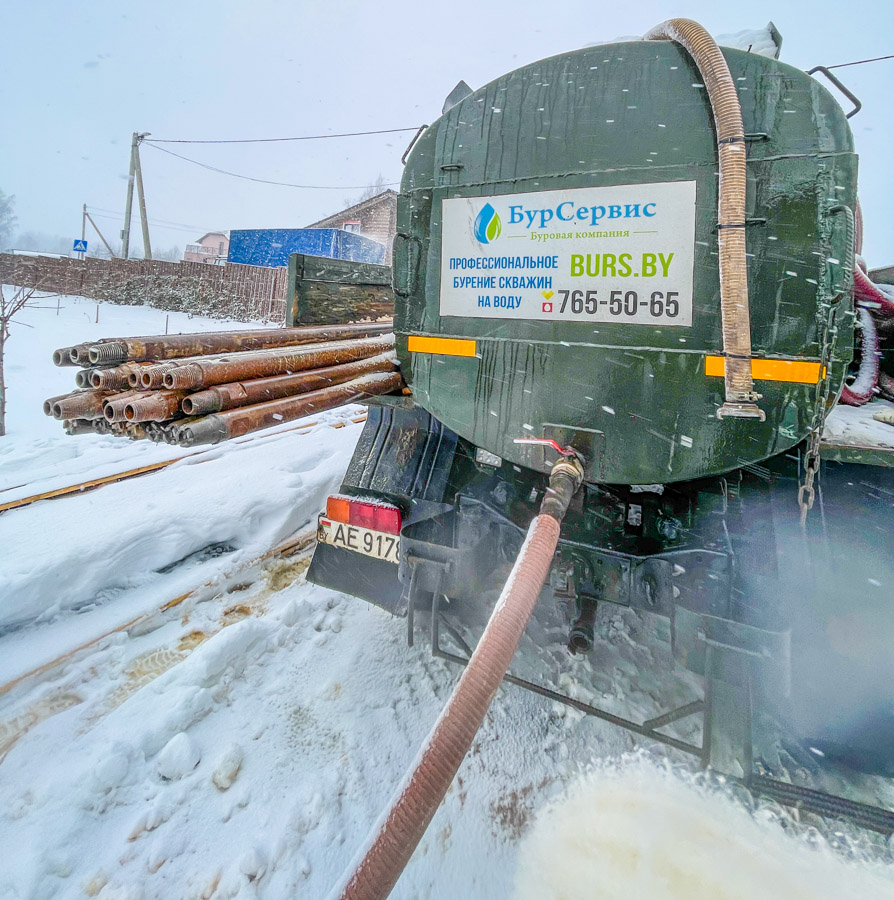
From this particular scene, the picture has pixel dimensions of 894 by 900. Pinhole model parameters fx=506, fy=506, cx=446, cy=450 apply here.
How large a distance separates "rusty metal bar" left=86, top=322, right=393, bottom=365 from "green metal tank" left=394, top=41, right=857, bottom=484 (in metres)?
0.85

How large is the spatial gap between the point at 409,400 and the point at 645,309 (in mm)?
1225

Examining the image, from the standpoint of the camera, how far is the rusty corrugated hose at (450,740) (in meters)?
1.11

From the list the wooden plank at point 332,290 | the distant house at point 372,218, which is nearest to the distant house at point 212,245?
the distant house at point 372,218

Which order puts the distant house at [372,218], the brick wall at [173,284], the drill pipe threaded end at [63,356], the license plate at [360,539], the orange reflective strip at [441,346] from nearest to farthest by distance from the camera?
the drill pipe threaded end at [63,356] → the orange reflective strip at [441,346] → the license plate at [360,539] → the brick wall at [173,284] → the distant house at [372,218]

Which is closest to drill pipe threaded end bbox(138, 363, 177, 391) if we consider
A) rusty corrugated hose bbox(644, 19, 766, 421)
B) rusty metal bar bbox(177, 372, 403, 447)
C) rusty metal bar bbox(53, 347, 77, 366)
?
rusty metal bar bbox(177, 372, 403, 447)

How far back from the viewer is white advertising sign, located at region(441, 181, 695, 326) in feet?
5.67

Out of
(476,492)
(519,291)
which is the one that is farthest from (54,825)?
(519,291)

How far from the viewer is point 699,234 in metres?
1.69

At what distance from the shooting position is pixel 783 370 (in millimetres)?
1646

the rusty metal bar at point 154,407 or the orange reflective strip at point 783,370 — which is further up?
the orange reflective strip at point 783,370

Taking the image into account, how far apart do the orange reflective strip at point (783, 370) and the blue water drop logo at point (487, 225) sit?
0.95 meters

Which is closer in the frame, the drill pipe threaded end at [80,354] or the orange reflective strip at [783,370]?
the orange reflective strip at [783,370]

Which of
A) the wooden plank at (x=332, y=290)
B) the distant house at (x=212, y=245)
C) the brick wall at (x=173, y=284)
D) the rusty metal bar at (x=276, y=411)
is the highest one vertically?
the distant house at (x=212, y=245)

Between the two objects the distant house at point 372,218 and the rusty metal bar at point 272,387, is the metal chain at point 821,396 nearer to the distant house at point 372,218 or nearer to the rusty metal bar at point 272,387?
the rusty metal bar at point 272,387
